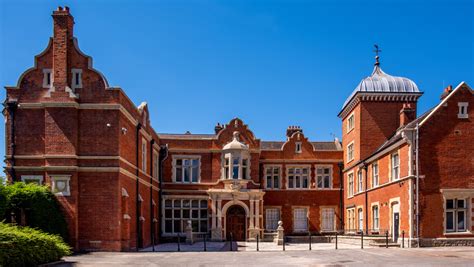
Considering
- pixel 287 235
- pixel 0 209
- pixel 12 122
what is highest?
pixel 12 122

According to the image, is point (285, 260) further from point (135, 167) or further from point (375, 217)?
point (375, 217)

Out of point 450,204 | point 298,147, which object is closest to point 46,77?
point 450,204

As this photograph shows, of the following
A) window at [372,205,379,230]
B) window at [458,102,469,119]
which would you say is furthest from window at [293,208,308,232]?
window at [458,102,469,119]

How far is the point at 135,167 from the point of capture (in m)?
29.4

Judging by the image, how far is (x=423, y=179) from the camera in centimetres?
2833

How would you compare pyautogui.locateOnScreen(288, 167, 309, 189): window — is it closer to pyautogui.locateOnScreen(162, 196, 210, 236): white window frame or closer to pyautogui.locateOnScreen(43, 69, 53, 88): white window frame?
pyautogui.locateOnScreen(162, 196, 210, 236): white window frame


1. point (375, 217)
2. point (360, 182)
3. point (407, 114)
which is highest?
point (407, 114)

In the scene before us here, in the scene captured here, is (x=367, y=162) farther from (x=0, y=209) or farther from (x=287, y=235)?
(x=0, y=209)

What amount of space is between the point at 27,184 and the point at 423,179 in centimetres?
1977

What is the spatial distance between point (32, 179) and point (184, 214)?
54.4 ft

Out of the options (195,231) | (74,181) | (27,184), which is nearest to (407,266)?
(74,181)

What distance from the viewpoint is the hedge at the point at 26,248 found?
51.1 feet

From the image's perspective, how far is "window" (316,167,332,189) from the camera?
4350cm

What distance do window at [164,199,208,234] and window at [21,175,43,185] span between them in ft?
51.6
